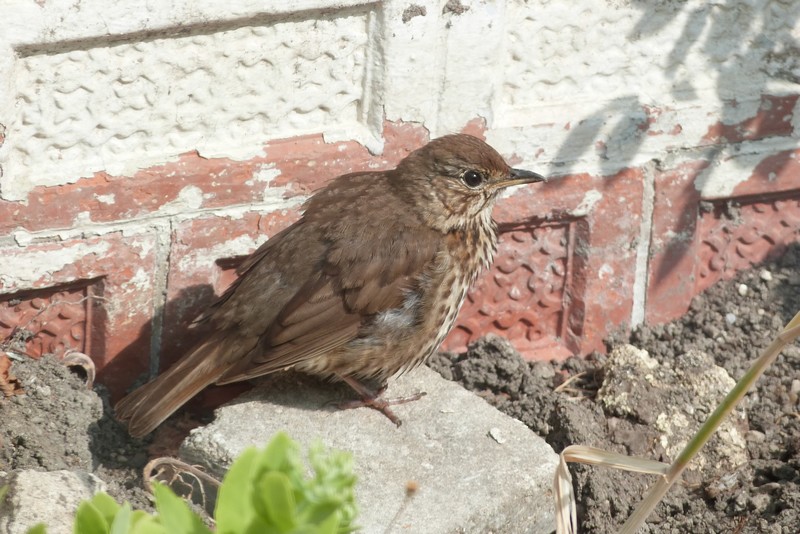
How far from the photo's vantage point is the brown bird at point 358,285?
14.1ft

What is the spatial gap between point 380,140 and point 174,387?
1.19 m

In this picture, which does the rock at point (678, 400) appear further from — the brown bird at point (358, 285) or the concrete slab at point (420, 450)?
the brown bird at point (358, 285)

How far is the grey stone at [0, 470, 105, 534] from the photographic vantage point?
3.38 metres

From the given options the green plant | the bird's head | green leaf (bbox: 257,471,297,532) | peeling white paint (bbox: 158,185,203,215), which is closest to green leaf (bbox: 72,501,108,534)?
the green plant

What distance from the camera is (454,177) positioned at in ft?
14.8

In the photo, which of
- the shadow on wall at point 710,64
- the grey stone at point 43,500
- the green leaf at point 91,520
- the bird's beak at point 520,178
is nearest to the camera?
the green leaf at point 91,520

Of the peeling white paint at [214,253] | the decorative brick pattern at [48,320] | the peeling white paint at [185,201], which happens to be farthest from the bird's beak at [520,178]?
the decorative brick pattern at [48,320]

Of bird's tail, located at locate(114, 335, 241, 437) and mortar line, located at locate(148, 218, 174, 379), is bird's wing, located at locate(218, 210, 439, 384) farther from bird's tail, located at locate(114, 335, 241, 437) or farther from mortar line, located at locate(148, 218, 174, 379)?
mortar line, located at locate(148, 218, 174, 379)

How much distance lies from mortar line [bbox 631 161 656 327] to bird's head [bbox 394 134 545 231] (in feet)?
2.68

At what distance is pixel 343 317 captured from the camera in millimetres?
4312

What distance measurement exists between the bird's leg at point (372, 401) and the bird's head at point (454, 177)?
64 centimetres

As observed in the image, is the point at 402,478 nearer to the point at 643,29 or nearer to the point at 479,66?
the point at 479,66

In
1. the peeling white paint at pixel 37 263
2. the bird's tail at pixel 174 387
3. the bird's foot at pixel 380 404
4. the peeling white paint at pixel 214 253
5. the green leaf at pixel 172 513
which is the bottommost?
the bird's foot at pixel 380 404

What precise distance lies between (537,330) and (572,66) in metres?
1.16
